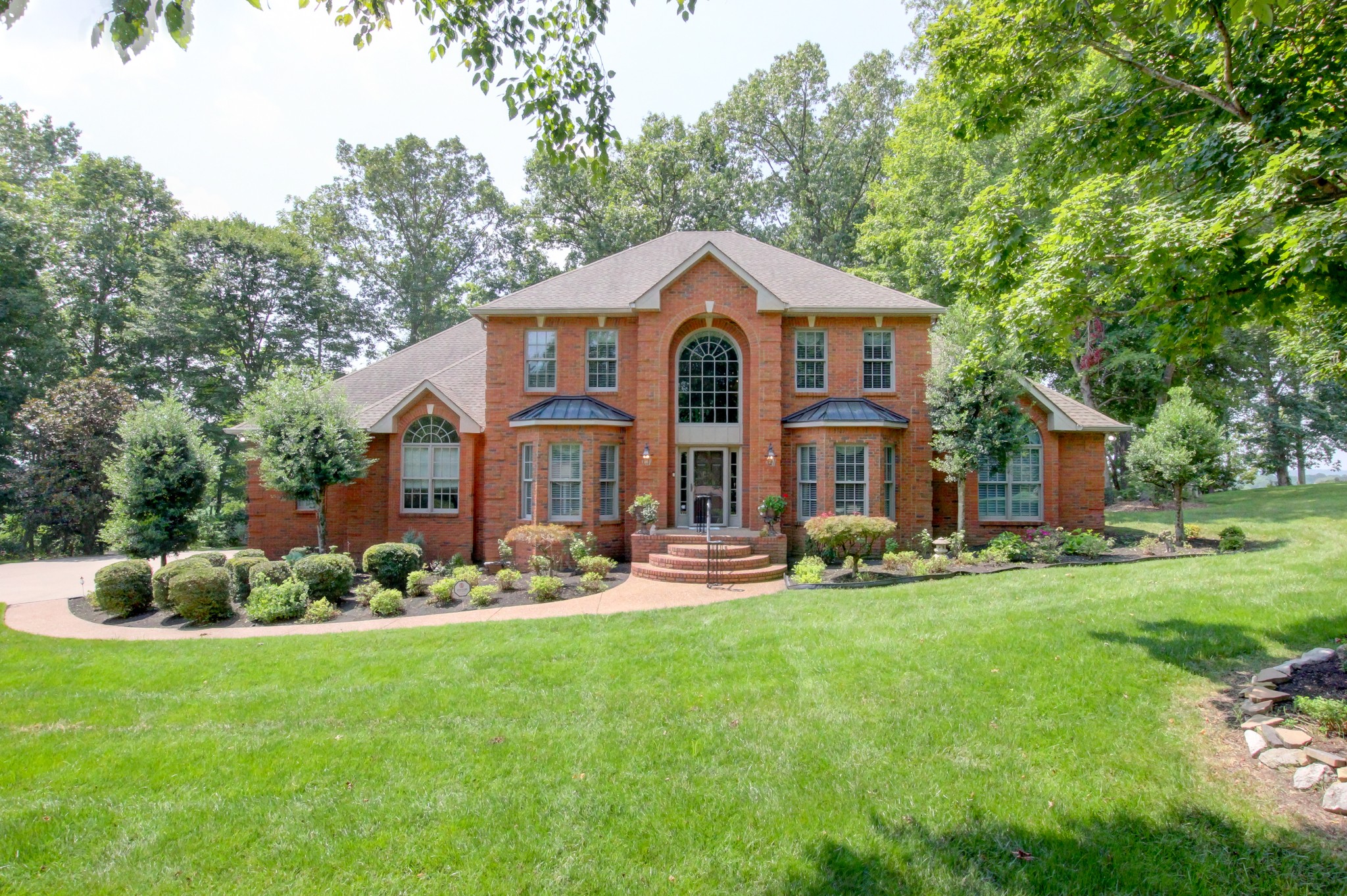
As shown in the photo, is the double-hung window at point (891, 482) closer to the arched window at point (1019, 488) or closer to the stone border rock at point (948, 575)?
the arched window at point (1019, 488)

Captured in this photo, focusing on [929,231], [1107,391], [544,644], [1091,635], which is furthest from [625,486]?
[1107,391]

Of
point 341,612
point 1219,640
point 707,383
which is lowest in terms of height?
point 341,612

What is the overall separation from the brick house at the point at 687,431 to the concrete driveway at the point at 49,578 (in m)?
3.71

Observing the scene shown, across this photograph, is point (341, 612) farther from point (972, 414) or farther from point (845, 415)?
point (972, 414)

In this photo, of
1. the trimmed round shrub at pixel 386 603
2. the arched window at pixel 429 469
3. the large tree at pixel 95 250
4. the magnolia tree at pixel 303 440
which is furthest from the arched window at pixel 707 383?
the large tree at pixel 95 250

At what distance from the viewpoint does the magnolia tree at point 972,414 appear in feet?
45.6

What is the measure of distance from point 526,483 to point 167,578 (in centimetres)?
733

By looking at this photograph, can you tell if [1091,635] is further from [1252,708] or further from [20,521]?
[20,521]

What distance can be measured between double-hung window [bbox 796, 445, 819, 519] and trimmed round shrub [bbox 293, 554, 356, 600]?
33.6 feet

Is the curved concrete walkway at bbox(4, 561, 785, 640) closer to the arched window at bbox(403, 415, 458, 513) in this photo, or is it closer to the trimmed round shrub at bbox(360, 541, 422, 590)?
the trimmed round shrub at bbox(360, 541, 422, 590)

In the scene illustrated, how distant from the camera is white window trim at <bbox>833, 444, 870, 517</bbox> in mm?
15031

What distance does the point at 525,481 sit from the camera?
15906mm

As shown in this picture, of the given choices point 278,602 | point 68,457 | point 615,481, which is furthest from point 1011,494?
point 68,457

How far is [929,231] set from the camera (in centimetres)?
2373
